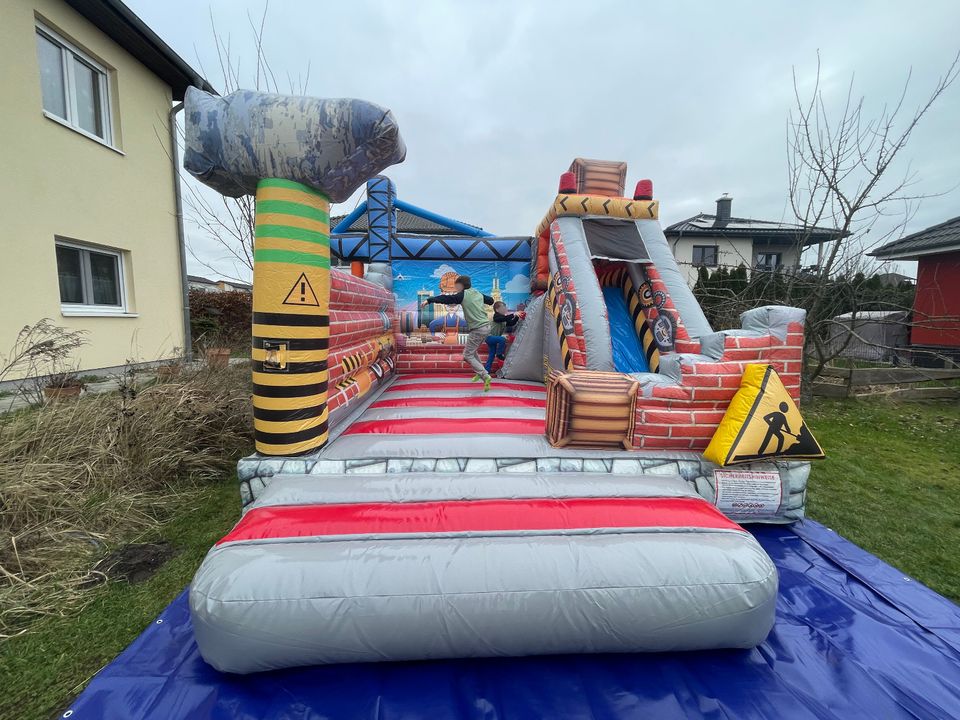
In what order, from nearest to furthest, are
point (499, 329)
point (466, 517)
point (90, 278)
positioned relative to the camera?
point (466, 517) → point (499, 329) → point (90, 278)

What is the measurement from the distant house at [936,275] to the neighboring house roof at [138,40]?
12327 millimetres

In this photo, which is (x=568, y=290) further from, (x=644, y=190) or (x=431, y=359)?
(x=431, y=359)

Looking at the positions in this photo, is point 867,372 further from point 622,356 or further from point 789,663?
point 789,663

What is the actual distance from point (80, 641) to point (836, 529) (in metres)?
3.53

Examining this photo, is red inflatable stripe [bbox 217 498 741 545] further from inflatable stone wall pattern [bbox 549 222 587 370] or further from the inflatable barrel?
inflatable stone wall pattern [bbox 549 222 587 370]

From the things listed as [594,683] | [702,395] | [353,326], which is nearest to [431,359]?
[353,326]

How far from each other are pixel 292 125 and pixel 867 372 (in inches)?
302

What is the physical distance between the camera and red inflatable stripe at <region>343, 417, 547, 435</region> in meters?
2.27

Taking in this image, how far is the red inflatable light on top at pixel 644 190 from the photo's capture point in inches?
136

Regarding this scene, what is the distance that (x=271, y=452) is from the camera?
195 cm

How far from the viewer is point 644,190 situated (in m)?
3.47

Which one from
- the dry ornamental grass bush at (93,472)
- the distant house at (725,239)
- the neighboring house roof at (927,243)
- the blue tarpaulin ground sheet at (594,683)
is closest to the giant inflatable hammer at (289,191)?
the blue tarpaulin ground sheet at (594,683)

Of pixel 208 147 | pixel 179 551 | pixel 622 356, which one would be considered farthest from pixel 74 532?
pixel 622 356

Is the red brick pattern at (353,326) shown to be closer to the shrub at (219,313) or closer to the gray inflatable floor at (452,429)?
the gray inflatable floor at (452,429)
